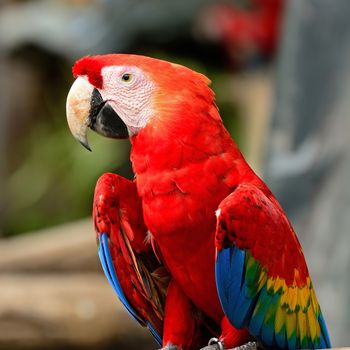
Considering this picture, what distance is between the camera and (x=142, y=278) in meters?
2.26

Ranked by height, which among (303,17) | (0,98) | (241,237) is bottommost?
(241,237)

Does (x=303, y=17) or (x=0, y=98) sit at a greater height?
(x=0, y=98)

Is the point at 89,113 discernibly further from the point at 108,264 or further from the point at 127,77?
the point at 108,264

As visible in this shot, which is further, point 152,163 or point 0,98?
point 0,98

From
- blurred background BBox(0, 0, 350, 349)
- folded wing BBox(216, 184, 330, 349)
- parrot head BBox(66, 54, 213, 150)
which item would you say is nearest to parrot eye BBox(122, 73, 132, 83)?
parrot head BBox(66, 54, 213, 150)

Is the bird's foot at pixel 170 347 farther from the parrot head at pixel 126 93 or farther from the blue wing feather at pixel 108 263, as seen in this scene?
the parrot head at pixel 126 93

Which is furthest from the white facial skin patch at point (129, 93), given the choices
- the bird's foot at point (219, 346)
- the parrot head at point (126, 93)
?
the bird's foot at point (219, 346)

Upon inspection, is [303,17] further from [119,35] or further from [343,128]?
[119,35]

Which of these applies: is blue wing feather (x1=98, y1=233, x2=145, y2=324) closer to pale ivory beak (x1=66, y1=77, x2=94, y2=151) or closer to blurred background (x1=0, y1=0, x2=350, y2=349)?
pale ivory beak (x1=66, y1=77, x2=94, y2=151)

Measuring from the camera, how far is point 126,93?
212 cm

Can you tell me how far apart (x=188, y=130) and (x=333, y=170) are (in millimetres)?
1700

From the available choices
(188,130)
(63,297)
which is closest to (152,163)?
(188,130)

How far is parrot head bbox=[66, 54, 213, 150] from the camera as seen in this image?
2.10 metres

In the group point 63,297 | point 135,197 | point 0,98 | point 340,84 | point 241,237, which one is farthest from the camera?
point 0,98
